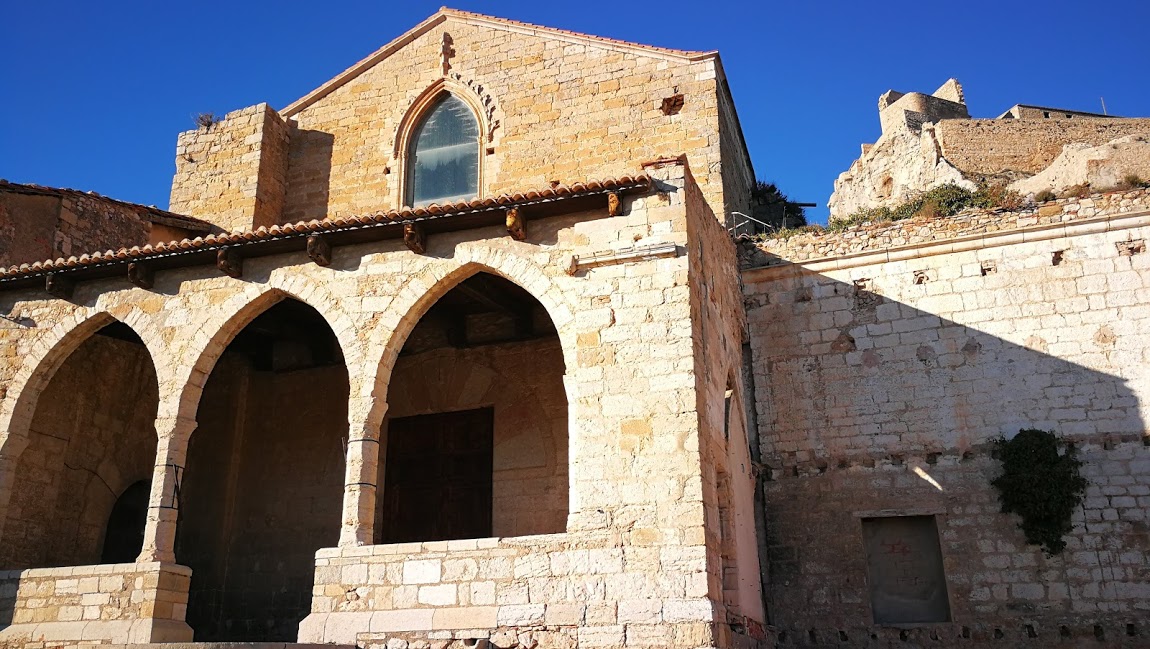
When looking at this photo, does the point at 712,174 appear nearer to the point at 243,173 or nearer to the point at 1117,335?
the point at 1117,335

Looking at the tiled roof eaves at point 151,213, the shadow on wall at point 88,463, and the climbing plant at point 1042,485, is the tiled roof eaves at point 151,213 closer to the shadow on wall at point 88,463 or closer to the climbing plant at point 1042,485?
the shadow on wall at point 88,463

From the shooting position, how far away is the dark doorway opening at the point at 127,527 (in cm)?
1180

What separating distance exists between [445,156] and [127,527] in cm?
673

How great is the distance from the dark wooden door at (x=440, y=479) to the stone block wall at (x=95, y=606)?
296 centimetres

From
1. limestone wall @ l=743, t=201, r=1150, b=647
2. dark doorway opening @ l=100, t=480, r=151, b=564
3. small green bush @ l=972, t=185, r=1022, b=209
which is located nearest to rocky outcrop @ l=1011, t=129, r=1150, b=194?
small green bush @ l=972, t=185, r=1022, b=209

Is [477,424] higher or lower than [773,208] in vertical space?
lower

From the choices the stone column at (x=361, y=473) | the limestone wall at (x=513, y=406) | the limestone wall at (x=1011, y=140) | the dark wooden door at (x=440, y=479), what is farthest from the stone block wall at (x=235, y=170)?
the limestone wall at (x=1011, y=140)

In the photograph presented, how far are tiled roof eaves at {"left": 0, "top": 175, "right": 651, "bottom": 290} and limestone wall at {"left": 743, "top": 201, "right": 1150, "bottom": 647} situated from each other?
155 inches

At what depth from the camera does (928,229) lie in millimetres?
11344

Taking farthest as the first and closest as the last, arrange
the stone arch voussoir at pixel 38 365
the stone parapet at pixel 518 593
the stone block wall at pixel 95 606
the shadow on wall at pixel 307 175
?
the shadow on wall at pixel 307 175 < the stone arch voussoir at pixel 38 365 < the stone block wall at pixel 95 606 < the stone parapet at pixel 518 593

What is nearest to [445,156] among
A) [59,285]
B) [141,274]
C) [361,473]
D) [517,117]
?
[517,117]

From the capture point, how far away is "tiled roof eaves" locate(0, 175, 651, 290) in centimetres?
877

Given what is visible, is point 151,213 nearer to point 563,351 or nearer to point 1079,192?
point 563,351

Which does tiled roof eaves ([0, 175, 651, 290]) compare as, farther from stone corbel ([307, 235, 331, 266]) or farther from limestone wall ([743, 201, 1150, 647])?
limestone wall ([743, 201, 1150, 647])
